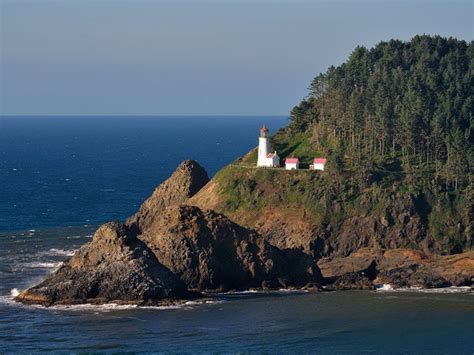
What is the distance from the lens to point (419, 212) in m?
121

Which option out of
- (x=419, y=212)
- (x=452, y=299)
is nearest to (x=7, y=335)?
(x=452, y=299)

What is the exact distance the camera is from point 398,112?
13900 centimetres

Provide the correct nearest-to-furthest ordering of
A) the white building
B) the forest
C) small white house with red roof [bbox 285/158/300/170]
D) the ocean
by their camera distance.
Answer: the ocean, the forest, small white house with red roof [bbox 285/158/300/170], the white building

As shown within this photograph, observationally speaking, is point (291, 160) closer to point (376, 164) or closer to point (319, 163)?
point (319, 163)

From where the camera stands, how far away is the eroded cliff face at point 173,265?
98562mm

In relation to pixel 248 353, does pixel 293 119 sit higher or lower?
higher

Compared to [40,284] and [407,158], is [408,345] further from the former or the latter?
[407,158]

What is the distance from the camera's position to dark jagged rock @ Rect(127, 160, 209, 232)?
138625 mm

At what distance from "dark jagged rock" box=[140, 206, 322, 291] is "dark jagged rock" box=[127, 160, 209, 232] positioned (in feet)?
98.5

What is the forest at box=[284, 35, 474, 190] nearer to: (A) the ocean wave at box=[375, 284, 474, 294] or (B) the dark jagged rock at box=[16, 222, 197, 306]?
(A) the ocean wave at box=[375, 284, 474, 294]

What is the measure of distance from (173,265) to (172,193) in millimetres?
37590

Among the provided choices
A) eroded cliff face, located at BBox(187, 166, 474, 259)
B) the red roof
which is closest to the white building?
the red roof

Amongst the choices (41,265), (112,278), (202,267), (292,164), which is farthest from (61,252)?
(292,164)

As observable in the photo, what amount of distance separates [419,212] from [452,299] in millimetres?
20448
